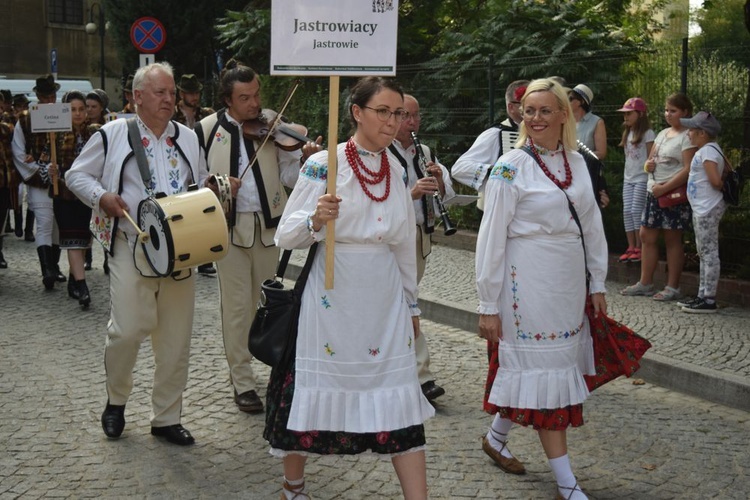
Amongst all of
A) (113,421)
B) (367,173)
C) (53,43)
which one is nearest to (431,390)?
(113,421)

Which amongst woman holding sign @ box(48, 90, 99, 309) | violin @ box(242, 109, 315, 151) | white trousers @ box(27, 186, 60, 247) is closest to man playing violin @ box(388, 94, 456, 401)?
violin @ box(242, 109, 315, 151)

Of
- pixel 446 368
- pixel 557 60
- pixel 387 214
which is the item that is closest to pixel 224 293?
pixel 446 368

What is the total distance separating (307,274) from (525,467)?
1.77 meters

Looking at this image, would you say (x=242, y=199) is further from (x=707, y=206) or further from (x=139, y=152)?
(x=707, y=206)

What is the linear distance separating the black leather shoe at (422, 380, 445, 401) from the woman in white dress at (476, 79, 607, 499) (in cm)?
167

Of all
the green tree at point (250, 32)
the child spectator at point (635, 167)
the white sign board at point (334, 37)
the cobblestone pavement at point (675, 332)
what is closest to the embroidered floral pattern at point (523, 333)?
the white sign board at point (334, 37)

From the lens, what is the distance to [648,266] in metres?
10.4

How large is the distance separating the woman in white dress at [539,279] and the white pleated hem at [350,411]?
2.54ft

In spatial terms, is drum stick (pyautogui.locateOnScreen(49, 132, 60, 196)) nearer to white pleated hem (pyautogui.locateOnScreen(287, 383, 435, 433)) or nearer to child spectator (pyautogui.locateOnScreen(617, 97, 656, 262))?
child spectator (pyautogui.locateOnScreen(617, 97, 656, 262))

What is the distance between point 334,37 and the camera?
178 inches

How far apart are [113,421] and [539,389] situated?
244 centimetres

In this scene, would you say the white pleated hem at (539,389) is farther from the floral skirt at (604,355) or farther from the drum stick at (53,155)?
the drum stick at (53,155)

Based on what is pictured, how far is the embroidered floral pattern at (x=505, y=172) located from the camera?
5.02 m

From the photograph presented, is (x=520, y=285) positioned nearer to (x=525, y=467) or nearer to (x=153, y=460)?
(x=525, y=467)
